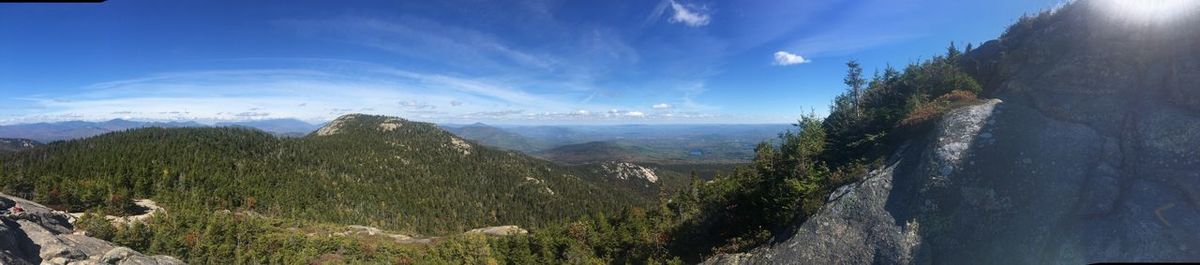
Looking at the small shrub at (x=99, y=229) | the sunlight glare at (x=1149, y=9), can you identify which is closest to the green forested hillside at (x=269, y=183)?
the small shrub at (x=99, y=229)

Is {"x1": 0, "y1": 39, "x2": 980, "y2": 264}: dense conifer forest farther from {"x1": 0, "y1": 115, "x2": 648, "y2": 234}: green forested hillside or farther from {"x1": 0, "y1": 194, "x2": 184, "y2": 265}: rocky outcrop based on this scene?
{"x1": 0, "y1": 194, "x2": 184, "y2": 265}: rocky outcrop

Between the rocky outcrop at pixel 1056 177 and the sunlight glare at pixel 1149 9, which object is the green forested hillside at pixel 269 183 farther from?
the sunlight glare at pixel 1149 9

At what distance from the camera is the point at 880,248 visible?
22672 millimetres

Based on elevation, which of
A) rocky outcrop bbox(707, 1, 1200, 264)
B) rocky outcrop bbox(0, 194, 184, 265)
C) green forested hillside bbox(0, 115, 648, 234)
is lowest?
green forested hillside bbox(0, 115, 648, 234)

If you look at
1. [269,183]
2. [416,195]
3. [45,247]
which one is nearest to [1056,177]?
[45,247]

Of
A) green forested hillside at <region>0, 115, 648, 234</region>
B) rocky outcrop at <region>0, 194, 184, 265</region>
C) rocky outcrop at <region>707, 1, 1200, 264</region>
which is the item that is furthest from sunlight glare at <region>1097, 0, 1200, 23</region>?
green forested hillside at <region>0, 115, 648, 234</region>

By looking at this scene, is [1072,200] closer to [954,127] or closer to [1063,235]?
[1063,235]

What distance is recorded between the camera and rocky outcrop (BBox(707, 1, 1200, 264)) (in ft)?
62.5

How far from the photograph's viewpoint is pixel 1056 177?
70.8 ft

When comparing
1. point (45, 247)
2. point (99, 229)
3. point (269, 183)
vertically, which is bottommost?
point (269, 183)

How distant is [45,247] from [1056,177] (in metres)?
68.2

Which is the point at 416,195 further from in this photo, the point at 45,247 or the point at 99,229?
the point at 45,247

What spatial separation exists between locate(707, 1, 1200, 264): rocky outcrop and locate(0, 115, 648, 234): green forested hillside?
122945mm

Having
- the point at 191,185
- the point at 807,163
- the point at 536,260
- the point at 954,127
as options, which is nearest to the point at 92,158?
the point at 191,185
